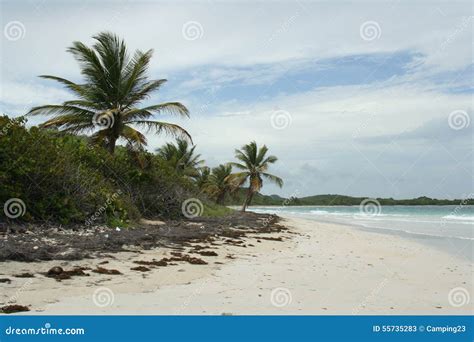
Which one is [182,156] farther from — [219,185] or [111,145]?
[111,145]

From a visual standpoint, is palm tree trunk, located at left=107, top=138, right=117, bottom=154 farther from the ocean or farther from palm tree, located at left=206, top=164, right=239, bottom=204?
palm tree, located at left=206, top=164, right=239, bottom=204

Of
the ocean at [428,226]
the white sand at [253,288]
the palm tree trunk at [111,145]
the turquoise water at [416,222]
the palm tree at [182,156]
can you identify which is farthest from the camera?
the palm tree at [182,156]

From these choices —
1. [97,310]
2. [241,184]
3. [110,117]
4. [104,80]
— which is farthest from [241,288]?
[241,184]

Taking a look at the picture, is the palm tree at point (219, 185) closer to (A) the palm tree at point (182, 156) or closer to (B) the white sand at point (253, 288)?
(A) the palm tree at point (182, 156)

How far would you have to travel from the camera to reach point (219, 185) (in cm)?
4606

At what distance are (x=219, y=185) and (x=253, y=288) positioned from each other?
4008cm

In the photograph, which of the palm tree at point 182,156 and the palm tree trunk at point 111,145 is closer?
the palm tree trunk at point 111,145

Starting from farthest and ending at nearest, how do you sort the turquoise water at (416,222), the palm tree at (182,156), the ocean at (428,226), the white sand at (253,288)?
the palm tree at (182,156) < the turquoise water at (416,222) < the ocean at (428,226) < the white sand at (253,288)

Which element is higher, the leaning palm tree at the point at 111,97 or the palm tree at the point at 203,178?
the leaning palm tree at the point at 111,97

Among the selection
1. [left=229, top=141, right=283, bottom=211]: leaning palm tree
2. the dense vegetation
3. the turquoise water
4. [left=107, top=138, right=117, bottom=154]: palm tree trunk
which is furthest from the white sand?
[left=229, top=141, right=283, bottom=211]: leaning palm tree

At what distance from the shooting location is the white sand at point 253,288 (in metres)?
4.87

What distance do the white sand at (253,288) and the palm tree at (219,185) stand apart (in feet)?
104

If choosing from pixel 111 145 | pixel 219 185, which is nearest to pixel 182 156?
pixel 219 185

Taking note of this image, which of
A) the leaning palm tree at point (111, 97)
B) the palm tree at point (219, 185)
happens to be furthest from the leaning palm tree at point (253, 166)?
the leaning palm tree at point (111, 97)
